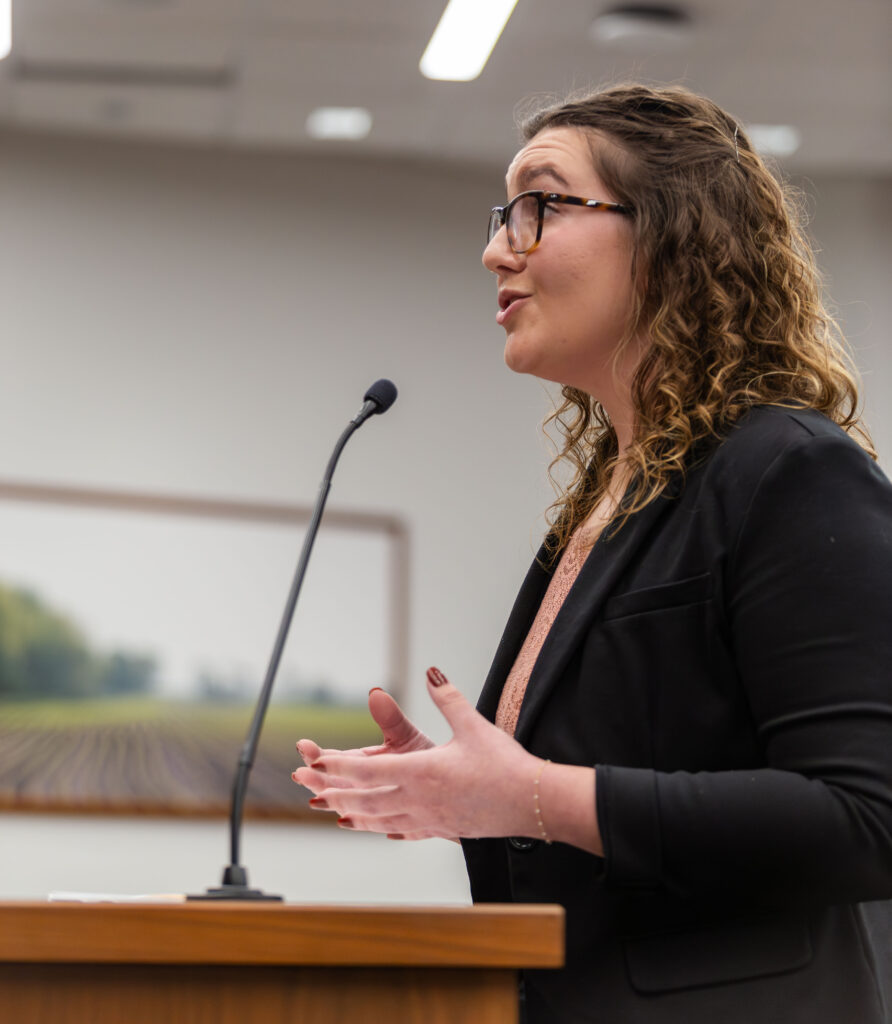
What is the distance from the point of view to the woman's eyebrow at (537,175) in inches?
57.0

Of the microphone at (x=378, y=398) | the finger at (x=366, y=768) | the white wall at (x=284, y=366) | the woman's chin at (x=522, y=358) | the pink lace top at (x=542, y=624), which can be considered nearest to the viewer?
the finger at (x=366, y=768)

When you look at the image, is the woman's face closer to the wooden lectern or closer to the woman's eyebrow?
the woman's eyebrow

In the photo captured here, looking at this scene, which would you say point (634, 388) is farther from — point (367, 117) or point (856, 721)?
point (367, 117)

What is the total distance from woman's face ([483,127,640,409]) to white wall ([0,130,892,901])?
3048mm

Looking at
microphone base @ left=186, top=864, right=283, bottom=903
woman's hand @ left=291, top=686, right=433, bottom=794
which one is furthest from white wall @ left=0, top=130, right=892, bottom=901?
woman's hand @ left=291, top=686, right=433, bottom=794

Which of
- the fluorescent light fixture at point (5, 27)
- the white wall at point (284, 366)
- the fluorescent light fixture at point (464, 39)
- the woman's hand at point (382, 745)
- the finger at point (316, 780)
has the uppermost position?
the fluorescent light fixture at point (464, 39)

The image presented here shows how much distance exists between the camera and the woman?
3.24 feet

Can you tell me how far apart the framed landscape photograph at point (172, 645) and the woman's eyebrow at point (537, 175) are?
324cm

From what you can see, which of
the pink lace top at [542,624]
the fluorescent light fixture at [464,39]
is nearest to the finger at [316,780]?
the pink lace top at [542,624]

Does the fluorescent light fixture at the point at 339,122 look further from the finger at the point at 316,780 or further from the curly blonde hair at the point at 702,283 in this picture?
the finger at the point at 316,780

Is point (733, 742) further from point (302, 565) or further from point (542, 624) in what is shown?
point (302, 565)

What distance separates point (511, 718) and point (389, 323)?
380 centimetres

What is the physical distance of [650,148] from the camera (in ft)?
4.76

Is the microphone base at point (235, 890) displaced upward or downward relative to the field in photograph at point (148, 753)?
downward
